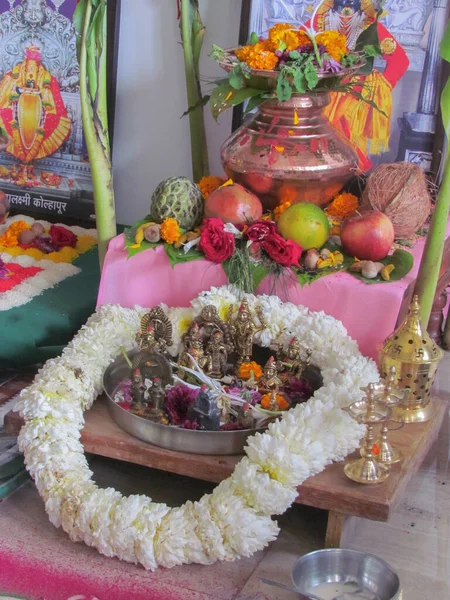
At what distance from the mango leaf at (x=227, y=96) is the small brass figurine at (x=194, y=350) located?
75 centimetres

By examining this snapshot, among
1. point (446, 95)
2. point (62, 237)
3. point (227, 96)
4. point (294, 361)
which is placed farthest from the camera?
point (62, 237)

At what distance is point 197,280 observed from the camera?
2332 mm

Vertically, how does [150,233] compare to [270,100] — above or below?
below

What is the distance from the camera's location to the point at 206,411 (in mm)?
1833

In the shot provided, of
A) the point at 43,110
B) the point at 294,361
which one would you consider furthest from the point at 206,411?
the point at 43,110

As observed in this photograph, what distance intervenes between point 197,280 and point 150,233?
0.66 ft

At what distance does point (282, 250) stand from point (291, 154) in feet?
1.12

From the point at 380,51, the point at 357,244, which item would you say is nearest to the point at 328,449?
the point at 357,244

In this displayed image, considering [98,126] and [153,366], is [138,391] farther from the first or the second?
[98,126]

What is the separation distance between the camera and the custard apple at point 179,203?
7.84 feet

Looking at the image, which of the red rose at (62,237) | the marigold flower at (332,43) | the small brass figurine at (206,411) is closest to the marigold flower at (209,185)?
the marigold flower at (332,43)

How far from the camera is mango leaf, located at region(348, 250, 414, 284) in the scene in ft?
7.15

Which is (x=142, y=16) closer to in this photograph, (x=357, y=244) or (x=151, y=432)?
(x=357, y=244)

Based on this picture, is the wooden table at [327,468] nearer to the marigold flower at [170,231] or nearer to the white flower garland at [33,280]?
the marigold flower at [170,231]
